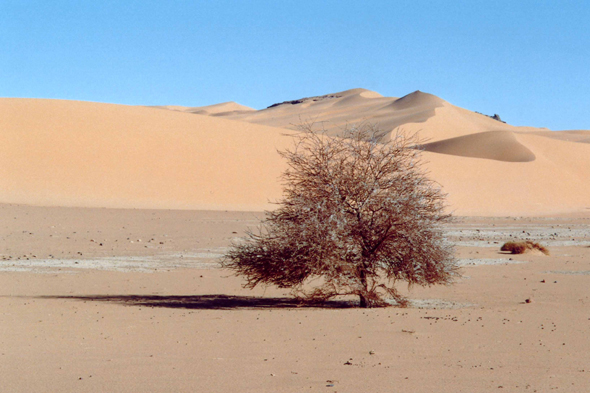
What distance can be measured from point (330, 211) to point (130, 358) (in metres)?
4.12

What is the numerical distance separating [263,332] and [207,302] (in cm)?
303

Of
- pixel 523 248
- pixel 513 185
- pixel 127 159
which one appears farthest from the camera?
pixel 513 185

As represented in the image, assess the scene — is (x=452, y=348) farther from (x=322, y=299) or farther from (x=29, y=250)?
(x=29, y=250)

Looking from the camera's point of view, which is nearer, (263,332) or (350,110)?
(263,332)

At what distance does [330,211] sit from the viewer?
32.5 feet

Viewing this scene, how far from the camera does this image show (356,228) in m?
10.1

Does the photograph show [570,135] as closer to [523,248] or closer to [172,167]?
[172,167]

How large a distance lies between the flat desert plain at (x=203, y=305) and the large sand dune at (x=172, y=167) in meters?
0.17

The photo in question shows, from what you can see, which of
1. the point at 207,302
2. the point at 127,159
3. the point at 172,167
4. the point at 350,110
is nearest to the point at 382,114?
the point at 350,110

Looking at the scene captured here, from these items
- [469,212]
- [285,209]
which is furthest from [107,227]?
[469,212]

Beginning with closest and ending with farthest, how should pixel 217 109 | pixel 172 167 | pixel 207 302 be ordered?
pixel 207 302 < pixel 172 167 < pixel 217 109

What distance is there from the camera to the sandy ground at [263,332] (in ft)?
19.0

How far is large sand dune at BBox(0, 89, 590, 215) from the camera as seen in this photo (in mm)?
34906

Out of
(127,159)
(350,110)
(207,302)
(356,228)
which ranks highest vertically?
(350,110)
